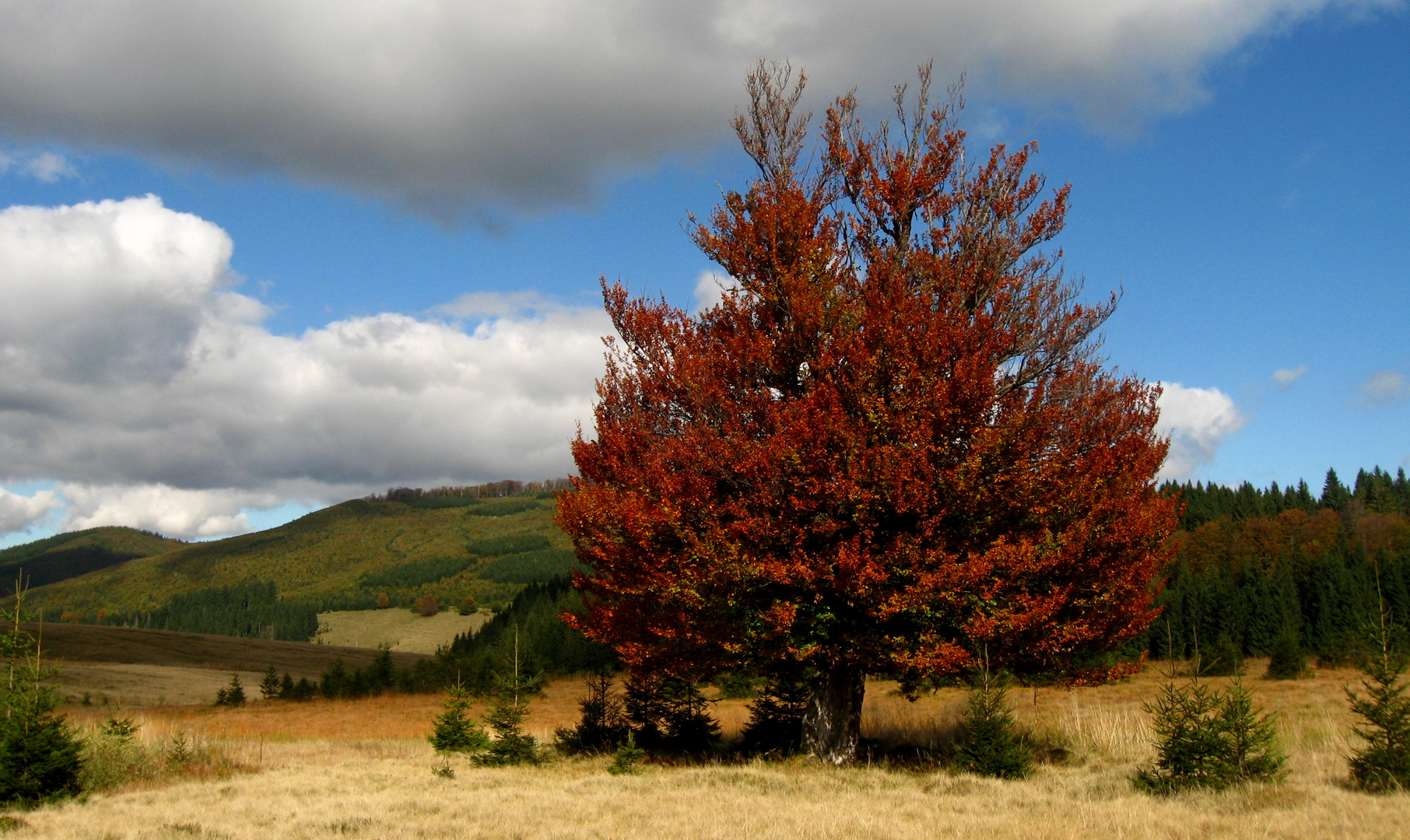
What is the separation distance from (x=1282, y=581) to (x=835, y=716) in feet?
261

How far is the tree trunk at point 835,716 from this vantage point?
1569cm

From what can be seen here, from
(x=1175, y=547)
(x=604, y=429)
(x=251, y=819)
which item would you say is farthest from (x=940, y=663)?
(x=251, y=819)

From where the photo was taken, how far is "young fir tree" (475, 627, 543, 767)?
56.9 feet

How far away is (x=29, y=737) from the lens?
505 inches

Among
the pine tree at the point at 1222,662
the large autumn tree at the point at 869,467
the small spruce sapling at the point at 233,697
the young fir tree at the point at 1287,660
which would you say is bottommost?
the young fir tree at the point at 1287,660

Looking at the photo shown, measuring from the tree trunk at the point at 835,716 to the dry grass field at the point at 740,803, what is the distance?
1.77 ft

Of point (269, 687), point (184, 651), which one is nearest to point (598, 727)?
point (269, 687)

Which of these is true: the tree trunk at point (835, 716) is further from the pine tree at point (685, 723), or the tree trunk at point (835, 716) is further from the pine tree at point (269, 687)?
the pine tree at point (269, 687)

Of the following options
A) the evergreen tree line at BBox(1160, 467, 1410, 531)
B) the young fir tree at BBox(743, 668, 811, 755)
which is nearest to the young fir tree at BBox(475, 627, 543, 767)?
the young fir tree at BBox(743, 668, 811, 755)

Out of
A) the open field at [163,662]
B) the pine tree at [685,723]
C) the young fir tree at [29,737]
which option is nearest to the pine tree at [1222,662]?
the pine tree at [685,723]

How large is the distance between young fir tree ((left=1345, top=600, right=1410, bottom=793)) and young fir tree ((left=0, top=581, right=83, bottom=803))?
19.2 metres

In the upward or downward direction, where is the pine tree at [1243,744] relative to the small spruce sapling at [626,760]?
upward

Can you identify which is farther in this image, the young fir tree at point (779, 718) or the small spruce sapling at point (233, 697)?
the small spruce sapling at point (233, 697)

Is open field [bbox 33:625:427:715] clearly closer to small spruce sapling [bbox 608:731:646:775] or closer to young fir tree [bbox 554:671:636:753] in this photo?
young fir tree [bbox 554:671:636:753]
